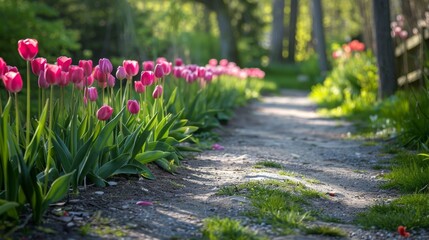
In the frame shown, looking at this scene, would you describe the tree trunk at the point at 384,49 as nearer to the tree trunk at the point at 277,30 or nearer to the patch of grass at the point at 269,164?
the patch of grass at the point at 269,164

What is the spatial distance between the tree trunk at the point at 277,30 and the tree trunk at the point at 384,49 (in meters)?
19.6

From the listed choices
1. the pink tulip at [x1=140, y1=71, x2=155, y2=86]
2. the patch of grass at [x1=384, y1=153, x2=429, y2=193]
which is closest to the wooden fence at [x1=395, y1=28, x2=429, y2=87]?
the patch of grass at [x1=384, y1=153, x2=429, y2=193]

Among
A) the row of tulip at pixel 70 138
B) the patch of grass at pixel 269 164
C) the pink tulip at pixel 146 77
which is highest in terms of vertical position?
the pink tulip at pixel 146 77

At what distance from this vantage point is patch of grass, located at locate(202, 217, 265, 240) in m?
3.23

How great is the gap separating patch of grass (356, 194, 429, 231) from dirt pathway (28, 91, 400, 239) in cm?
11

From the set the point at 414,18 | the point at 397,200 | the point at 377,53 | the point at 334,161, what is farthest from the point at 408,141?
the point at 414,18

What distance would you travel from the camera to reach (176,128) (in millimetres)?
5832

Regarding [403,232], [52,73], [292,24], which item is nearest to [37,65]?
[52,73]

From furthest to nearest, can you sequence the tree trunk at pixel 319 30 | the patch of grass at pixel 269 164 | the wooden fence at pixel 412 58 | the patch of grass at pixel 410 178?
the tree trunk at pixel 319 30 → the wooden fence at pixel 412 58 → the patch of grass at pixel 269 164 → the patch of grass at pixel 410 178

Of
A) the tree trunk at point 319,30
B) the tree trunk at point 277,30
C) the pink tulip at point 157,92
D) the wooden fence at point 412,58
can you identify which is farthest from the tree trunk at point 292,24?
the pink tulip at point 157,92

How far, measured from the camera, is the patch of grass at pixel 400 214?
363 cm

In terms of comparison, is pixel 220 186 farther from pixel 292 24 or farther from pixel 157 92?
pixel 292 24

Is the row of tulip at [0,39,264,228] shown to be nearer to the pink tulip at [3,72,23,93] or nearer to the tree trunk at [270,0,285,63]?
the pink tulip at [3,72,23,93]

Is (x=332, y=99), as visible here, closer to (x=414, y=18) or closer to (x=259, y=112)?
(x=259, y=112)
